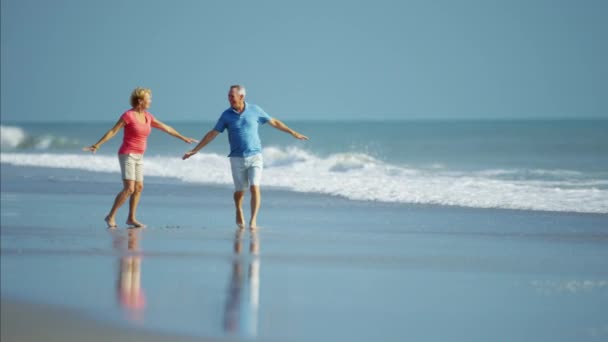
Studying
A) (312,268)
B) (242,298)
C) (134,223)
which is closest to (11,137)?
(134,223)

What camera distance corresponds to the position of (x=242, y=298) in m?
7.97

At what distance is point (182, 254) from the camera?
400 inches

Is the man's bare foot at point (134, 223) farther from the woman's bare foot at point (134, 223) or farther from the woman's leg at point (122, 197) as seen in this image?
the woman's leg at point (122, 197)

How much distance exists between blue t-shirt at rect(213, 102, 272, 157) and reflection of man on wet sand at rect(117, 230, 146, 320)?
7.02 feet

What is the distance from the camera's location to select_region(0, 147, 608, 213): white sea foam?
16.9 metres

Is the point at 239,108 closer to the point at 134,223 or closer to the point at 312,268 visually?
the point at 134,223

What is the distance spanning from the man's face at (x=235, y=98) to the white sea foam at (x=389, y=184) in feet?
18.4

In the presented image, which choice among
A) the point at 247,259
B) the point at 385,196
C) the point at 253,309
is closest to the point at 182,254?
the point at 247,259

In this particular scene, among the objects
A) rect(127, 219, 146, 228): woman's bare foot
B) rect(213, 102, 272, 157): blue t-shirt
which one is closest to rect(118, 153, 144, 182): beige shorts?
rect(127, 219, 146, 228): woman's bare foot

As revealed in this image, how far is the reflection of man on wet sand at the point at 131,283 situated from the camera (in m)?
7.47

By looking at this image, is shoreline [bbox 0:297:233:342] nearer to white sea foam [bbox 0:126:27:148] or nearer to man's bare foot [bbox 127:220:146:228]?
man's bare foot [bbox 127:220:146:228]

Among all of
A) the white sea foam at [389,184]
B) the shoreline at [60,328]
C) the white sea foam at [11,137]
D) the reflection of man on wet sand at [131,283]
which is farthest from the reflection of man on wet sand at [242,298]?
the white sea foam at [11,137]

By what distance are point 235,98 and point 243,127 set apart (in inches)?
14.6

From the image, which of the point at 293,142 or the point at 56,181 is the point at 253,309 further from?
the point at 293,142
